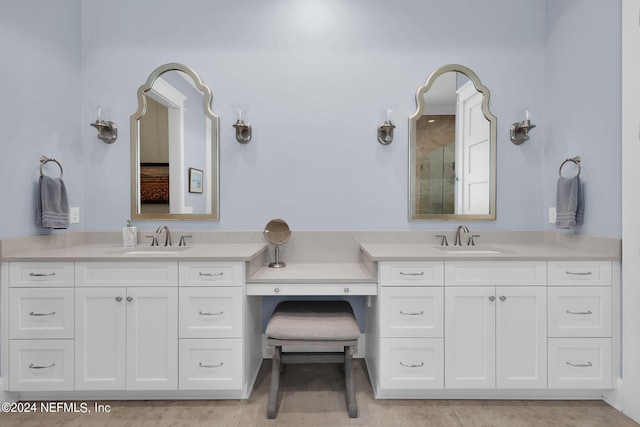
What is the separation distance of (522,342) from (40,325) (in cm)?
257

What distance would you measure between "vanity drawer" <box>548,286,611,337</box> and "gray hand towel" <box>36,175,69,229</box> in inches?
112

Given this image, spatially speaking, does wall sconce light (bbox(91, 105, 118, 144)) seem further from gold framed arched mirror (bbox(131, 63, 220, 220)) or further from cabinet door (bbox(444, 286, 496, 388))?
cabinet door (bbox(444, 286, 496, 388))

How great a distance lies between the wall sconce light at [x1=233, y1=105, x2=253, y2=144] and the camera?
2311 millimetres

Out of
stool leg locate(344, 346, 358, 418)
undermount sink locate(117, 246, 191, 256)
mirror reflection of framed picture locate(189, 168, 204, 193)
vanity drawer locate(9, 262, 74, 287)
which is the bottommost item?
stool leg locate(344, 346, 358, 418)

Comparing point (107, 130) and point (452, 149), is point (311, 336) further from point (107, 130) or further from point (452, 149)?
point (107, 130)

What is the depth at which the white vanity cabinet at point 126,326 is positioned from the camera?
5.88 ft

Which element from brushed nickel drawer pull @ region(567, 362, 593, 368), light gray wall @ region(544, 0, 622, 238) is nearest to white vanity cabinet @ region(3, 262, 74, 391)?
brushed nickel drawer pull @ region(567, 362, 593, 368)

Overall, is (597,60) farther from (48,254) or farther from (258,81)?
(48,254)

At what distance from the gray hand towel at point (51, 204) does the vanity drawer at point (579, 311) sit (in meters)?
2.84

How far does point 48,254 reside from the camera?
185 centimetres

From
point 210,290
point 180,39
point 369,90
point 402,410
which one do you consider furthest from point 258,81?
point 402,410

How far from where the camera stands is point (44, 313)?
1792 mm

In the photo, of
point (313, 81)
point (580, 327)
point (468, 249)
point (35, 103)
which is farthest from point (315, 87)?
point (580, 327)

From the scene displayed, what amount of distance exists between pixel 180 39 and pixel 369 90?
1.38m
